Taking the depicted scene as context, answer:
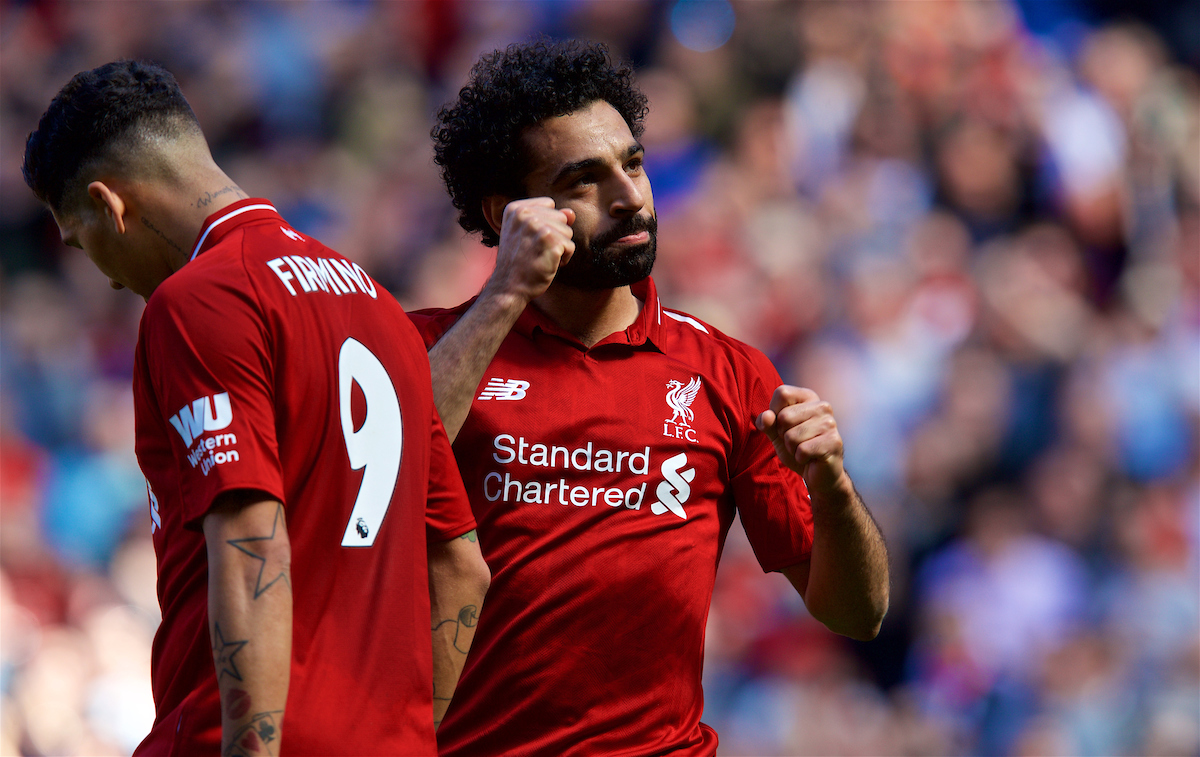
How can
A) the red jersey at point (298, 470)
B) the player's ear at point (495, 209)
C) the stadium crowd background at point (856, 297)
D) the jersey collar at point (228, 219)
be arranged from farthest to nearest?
1. the stadium crowd background at point (856, 297)
2. the player's ear at point (495, 209)
3. the jersey collar at point (228, 219)
4. the red jersey at point (298, 470)

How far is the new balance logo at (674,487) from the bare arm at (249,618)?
1.19 meters

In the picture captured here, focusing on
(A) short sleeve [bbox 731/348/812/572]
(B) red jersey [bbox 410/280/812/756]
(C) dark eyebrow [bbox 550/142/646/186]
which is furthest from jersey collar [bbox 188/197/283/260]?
(A) short sleeve [bbox 731/348/812/572]

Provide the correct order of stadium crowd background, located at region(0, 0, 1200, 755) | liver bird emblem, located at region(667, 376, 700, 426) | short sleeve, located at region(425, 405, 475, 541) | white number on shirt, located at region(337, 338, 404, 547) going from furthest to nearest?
A: 1. stadium crowd background, located at region(0, 0, 1200, 755)
2. liver bird emblem, located at region(667, 376, 700, 426)
3. short sleeve, located at region(425, 405, 475, 541)
4. white number on shirt, located at region(337, 338, 404, 547)

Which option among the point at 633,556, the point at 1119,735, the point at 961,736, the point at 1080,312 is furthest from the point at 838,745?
the point at 633,556

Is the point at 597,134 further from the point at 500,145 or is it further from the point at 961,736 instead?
the point at 961,736

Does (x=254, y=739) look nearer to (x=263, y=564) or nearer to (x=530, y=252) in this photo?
(x=263, y=564)

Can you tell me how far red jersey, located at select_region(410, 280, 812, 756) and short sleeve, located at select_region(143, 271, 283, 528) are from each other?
96 cm

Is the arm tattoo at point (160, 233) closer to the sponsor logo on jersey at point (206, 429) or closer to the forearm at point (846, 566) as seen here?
the sponsor logo on jersey at point (206, 429)

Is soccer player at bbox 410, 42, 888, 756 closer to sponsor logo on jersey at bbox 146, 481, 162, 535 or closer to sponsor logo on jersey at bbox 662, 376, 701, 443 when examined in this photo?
sponsor logo on jersey at bbox 662, 376, 701, 443

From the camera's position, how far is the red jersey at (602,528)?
9.52ft

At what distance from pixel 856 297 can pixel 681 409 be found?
4571 mm

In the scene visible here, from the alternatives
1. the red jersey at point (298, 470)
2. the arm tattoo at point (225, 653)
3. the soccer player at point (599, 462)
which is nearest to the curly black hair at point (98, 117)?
the red jersey at point (298, 470)

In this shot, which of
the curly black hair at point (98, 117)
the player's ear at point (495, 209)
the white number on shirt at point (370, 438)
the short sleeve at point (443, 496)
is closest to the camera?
the white number on shirt at point (370, 438)

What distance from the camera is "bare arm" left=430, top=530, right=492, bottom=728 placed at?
2.62 m
